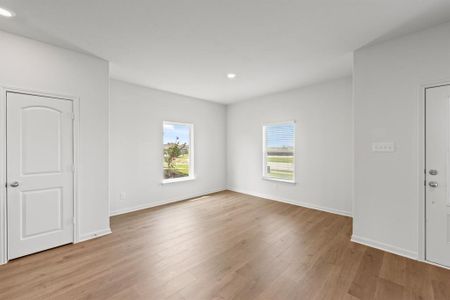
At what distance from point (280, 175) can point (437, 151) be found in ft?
10.0

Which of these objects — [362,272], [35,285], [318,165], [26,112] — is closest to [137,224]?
[35,285]

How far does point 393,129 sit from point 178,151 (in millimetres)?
4372

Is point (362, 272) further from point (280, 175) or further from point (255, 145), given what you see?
point (255, 145)

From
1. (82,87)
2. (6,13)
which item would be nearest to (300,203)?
(82,87)

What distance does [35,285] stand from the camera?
6.41 ft

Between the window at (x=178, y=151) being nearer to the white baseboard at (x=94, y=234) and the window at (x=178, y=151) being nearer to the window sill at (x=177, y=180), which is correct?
the window sill at (x=177, y=180)

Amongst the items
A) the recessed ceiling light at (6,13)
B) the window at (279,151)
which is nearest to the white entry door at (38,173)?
the recessed ceiling light at (6,13)

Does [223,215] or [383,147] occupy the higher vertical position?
[383,147]

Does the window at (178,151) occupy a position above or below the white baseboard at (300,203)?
above

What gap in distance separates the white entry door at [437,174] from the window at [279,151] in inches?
101

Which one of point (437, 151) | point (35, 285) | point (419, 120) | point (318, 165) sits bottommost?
point (35, 285)

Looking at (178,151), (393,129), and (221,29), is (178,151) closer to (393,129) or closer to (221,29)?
(221,29)

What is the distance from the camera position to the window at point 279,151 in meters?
4.82

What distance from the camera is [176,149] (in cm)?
514
